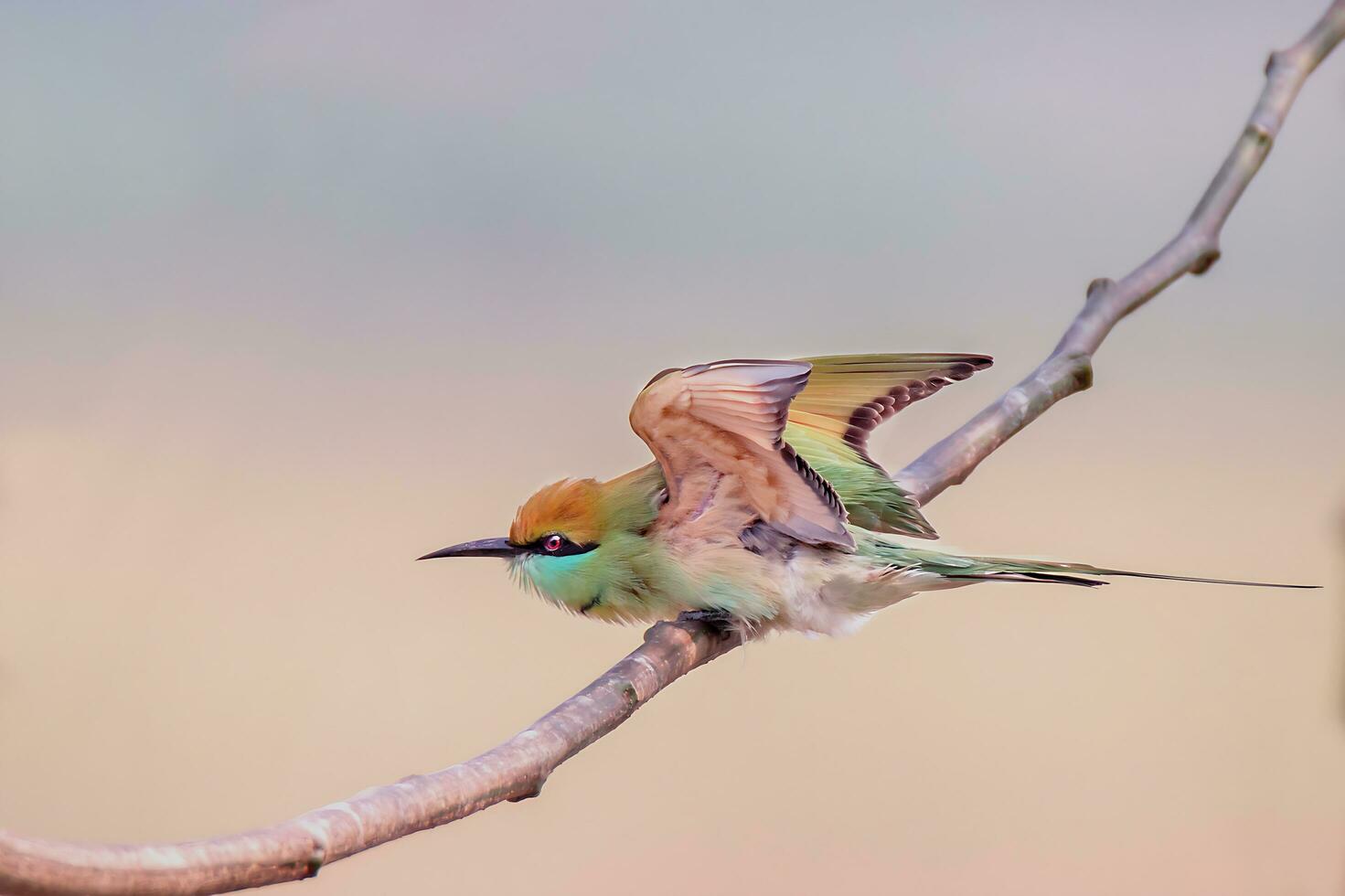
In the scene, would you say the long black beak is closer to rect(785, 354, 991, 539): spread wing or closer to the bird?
the bird

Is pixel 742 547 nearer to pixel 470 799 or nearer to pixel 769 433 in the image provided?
pixel 769 433

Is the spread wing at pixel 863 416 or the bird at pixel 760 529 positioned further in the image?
the spread wing at pixel 863 416

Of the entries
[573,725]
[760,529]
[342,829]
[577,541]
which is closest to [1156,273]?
[760,529]

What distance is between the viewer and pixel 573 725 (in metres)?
0.75

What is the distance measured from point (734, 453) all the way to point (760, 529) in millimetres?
108

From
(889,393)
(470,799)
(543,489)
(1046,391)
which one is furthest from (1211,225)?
(470,799)

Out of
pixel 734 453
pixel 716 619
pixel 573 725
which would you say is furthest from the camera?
pixel 716 619

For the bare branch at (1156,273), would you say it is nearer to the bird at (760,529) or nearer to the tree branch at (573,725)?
the tree branch at (573,725)

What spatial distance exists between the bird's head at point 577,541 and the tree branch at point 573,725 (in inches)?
3.3

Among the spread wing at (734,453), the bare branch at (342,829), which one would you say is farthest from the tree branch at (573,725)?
the spread wing at (734,453)

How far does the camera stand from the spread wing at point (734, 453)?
0.88 meters

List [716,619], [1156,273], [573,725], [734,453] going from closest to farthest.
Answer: [573,725], [734,453], [716,619], [1156,273]

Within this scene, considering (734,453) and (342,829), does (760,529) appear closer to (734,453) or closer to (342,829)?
(734,453)

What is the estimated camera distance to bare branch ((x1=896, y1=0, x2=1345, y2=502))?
123 centimetres
